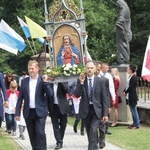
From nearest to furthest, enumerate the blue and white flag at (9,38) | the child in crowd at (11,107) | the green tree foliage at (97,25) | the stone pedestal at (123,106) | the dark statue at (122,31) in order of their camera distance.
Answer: the child in crowd at (11,107) → the stone pedestal at (123,106) → the dark statue at (122,31) → the blue and white flag at (9,38) → the green tree foliage at (97,25)

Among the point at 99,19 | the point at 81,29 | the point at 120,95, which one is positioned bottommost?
the point at 120,95

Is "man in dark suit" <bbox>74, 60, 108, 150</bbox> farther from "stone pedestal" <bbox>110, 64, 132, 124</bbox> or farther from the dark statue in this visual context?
the dark statue

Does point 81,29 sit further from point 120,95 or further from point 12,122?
point 12,122

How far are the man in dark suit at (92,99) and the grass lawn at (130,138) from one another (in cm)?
176

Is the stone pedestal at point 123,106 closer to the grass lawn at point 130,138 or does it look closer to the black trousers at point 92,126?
the grass lawn at point 130,138

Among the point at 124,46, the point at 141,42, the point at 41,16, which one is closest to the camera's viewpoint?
the point at 124,46

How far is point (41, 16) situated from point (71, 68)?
2720 cm

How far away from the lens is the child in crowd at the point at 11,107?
11914mm

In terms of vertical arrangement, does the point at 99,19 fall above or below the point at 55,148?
above

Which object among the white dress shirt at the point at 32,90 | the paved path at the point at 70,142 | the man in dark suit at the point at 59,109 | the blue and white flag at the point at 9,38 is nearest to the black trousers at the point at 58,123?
Answer: the man in dark suit at the point at 59,109

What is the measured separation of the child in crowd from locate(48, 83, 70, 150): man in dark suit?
93.3 inches

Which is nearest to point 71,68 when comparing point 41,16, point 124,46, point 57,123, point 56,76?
point 56,76

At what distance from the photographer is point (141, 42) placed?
1252 inches

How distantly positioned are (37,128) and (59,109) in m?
1.68
